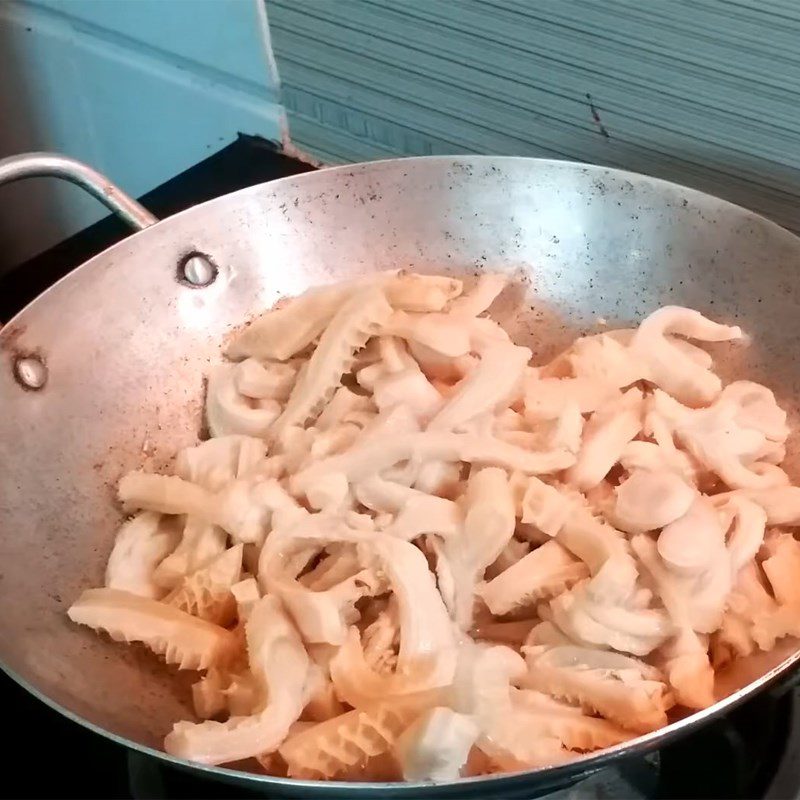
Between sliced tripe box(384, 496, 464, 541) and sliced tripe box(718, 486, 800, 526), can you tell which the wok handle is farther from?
sliced tripe box(718, 486, 800, 526)

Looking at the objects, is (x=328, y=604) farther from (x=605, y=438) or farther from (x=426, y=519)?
(x=605, y=438)

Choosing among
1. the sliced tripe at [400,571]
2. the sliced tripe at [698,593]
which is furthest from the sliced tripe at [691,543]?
the sliced tripe at [400,571]

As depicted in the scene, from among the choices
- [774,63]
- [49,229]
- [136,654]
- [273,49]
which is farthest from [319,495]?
[49,229]

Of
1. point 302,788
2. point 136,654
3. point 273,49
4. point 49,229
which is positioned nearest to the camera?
point 302,788

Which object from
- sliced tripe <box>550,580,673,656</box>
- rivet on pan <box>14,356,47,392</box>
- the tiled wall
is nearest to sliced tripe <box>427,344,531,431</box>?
sliced tripe <box>550,580,673,656</box>

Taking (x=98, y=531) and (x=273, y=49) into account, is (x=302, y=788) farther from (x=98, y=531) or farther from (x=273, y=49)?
(x=273, y=49)

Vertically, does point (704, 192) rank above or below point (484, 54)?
below

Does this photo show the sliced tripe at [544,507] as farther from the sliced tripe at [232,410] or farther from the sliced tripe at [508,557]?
the sliced tripe at [232,410]
